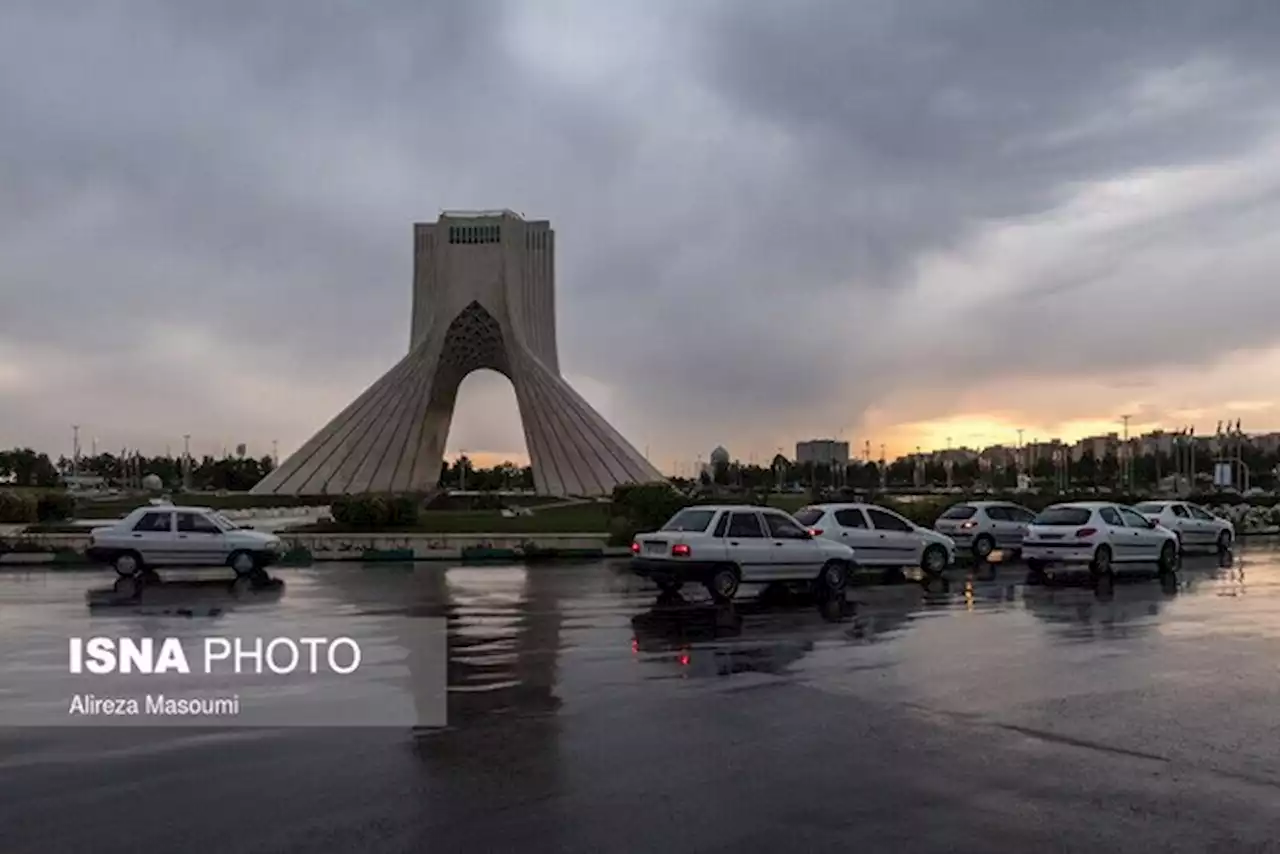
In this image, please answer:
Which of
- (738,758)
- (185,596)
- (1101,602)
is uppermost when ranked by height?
(185,596)

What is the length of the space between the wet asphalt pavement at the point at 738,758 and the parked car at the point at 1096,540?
318 inches

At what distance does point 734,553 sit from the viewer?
1611 centimetres

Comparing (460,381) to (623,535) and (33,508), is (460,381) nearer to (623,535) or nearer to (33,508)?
(33,508)

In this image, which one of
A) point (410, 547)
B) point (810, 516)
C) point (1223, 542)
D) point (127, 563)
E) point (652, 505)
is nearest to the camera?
point (127, 563)

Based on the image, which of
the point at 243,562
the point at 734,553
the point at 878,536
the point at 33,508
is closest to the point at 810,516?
the point at 878,536

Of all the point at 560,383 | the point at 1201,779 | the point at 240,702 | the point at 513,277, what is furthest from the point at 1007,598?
the point at 513,277

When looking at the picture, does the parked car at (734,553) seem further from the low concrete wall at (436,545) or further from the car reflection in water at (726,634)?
the low concrete wall at (436,545)

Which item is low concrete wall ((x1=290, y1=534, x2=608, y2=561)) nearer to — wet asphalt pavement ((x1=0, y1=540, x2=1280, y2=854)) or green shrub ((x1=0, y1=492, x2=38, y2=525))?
green shrub ((x1=0, y1=492, x2=38, y2=525))

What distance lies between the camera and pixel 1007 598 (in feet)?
55.4

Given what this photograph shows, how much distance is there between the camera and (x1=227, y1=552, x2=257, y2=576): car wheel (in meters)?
20.1

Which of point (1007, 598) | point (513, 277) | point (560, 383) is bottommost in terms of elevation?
point (1007, 598)

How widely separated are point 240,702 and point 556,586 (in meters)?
9.89

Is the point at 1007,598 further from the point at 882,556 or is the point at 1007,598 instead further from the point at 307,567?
the point at 307,567

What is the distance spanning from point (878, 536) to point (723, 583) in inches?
211
